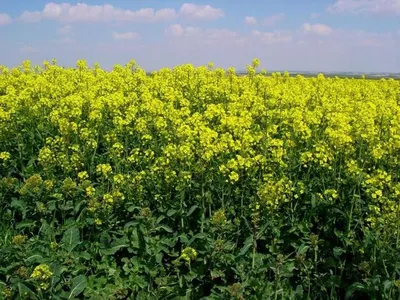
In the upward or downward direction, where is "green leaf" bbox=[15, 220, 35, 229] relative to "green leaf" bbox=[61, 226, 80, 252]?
upward

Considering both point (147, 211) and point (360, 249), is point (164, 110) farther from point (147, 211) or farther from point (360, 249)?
point (360, 249)

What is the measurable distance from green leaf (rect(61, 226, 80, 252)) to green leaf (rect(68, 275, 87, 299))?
0.41 meters

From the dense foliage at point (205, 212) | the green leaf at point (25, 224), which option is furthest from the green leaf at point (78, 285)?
the green leaf at point (25, 224)

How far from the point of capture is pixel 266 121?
264 inches

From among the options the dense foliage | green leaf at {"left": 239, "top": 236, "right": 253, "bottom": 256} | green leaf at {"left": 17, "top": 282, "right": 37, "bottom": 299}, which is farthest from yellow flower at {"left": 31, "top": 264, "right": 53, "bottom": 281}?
green leaf at {"left": 239, "top": 236, "right": 253, "bottom": 256}

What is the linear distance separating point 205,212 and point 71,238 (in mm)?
1380

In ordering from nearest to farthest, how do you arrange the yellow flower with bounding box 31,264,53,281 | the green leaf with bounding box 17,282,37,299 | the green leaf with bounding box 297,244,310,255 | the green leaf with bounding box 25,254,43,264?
the yellow flower with bounding box 31,264,53,281
the green leaf with bounding box 17,282,37,299
the green leaf with bounding box 25,254,43,264
the green leaf with bounding box 297,244,310,255

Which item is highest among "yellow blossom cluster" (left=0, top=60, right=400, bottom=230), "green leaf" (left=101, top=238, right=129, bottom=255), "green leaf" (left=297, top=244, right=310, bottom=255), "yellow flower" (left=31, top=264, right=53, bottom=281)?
"yellow blossom cluster" (left=0, top=60, right=400, bottom=230)

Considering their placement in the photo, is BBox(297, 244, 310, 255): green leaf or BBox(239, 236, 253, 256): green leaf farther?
BBox(297, 244, 310, 255): green leaf

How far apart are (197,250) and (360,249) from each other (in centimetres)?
151

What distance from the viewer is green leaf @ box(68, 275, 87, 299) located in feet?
13.9

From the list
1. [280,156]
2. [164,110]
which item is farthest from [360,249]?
[164,110]

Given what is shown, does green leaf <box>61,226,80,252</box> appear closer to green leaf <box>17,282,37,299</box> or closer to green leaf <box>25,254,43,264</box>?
green leaf <box>25,254,43,264</box>

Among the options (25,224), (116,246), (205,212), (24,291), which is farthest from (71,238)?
(205,212)
